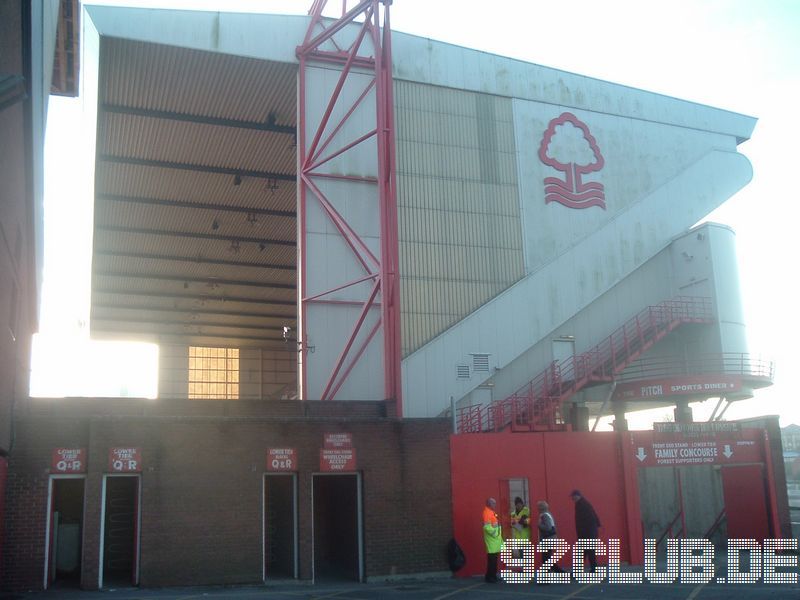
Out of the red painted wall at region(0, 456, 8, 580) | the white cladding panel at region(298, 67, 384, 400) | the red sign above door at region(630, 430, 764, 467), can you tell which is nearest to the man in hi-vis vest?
the red sign above door at region(630, 430, 764, 467)

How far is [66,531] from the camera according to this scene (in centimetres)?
1828

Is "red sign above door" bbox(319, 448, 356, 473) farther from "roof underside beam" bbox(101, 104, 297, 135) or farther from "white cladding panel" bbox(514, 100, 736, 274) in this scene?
"roof underside beam" bbox(101, 104, 297, 135)

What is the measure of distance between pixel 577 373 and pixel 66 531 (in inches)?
671

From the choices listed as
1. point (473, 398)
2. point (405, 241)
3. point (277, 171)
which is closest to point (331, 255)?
point (405, 241)

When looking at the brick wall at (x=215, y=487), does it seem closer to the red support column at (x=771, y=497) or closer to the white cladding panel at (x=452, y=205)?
the white cladding panel at (x=452, y=205)

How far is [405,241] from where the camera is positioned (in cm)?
2812

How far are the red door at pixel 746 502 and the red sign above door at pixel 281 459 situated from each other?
40.5 feet

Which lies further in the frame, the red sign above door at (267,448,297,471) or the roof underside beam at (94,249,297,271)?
the roof underside beam at (94,249,297,271)

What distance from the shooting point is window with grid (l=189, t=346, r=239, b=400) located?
61.5m

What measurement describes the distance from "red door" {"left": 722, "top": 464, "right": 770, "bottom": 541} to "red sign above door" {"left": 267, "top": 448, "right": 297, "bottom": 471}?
40.5ft

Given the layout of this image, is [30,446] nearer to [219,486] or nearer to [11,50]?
[219,486]

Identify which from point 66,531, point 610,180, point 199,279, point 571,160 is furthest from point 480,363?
point 199,279

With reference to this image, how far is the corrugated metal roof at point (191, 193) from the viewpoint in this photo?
2911cm

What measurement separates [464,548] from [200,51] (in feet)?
57.9
